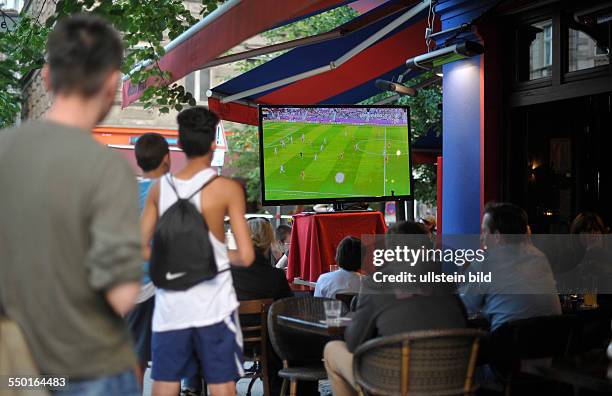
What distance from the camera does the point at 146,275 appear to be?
16.8 ft

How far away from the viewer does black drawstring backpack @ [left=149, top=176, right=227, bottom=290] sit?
405 cm

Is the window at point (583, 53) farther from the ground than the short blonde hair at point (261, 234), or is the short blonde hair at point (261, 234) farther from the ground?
the window at point (583, 53)

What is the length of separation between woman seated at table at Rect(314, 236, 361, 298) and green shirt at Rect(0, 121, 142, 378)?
4.27 m

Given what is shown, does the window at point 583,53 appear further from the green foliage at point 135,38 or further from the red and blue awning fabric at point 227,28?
the green foliage at point 135,38

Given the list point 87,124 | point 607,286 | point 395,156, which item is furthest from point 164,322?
point 395,156

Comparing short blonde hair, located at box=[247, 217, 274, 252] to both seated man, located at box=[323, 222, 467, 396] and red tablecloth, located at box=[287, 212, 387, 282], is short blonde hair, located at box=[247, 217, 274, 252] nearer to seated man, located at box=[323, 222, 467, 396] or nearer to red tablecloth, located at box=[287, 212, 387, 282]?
red tablecloth, located at box=[287, 212, 387, 282]

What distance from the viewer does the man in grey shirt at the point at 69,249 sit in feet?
7.63

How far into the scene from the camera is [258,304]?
6250 mm

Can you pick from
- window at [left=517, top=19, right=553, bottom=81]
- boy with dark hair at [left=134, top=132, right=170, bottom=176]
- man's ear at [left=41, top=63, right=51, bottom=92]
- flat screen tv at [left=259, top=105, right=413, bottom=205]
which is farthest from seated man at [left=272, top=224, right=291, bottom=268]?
man's ear at [left=41, top=63, right=51, bottom=92]

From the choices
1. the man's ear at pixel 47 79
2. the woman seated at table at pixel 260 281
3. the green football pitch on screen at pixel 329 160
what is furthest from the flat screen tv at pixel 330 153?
the man's ear at pixel 47 79

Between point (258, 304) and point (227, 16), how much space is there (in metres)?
2.40

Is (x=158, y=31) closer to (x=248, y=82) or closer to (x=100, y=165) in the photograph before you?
(x=248, y=82)

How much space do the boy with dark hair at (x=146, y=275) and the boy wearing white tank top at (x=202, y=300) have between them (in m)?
0.90

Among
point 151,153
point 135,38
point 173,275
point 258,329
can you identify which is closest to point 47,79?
point 151,153
